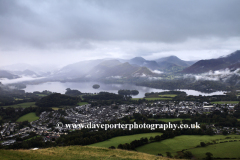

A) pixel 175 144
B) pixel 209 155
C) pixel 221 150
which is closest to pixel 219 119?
pixel 221 150

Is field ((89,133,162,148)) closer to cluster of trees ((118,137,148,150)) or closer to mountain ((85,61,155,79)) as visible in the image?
cluster of trees ((118,137,148,150))

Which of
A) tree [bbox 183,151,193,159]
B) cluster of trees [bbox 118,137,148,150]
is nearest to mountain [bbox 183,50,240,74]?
cluster of trees [bbox 118,137,148,150]

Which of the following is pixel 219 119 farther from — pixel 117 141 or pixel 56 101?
pixel 56 101

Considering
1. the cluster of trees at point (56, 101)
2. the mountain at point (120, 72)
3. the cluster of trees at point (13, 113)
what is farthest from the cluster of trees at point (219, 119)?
the mountain at point (120, 72)

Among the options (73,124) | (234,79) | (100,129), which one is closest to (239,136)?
(100,129)

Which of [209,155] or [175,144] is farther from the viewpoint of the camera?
[175,144]

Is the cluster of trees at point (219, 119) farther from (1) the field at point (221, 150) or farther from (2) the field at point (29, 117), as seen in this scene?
(2) the field at point (29, 117)

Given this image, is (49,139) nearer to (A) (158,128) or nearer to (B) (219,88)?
(A) (158,128)
